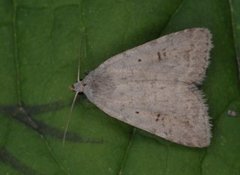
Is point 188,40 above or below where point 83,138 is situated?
above

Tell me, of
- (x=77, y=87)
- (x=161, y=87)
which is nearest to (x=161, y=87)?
(x=161, y=87)

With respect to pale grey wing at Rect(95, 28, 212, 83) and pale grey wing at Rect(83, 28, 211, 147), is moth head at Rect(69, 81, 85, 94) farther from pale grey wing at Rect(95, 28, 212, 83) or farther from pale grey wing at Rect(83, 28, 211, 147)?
pale grey wing at Rect(95, 28, 212, 83)

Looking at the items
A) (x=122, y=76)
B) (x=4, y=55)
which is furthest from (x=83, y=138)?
(x=4, y=55)

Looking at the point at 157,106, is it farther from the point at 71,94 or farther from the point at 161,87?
the point at 71,94

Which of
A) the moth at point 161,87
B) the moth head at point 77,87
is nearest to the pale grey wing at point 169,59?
the moth at point 161,87

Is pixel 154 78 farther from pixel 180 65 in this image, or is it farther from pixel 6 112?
pixel 6 112

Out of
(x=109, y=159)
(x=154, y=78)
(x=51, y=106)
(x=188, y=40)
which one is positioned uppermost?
(x=188, y=40)

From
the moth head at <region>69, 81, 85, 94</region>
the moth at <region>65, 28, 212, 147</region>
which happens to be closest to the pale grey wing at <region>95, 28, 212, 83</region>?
the moth at <region>65, 28, 212, 147</region>
